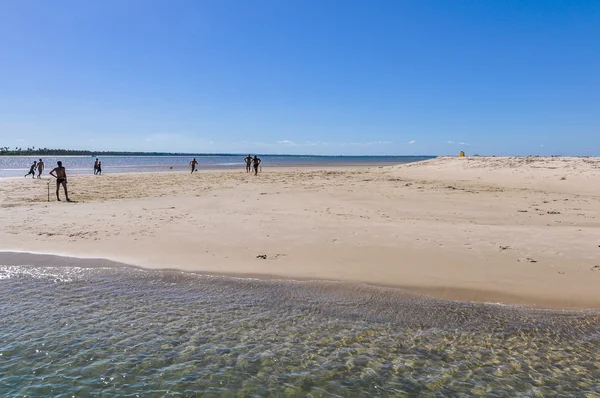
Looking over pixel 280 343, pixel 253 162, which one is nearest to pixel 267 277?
pixel 280 343

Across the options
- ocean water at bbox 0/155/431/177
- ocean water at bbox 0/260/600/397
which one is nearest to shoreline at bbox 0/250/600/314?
ocean water at bbox 0/260/600/397

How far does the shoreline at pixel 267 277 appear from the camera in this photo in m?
6.74

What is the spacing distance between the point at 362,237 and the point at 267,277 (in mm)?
3482

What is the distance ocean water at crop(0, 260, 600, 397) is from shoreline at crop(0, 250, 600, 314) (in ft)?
0.58

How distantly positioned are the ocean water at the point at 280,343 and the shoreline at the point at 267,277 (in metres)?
0.18

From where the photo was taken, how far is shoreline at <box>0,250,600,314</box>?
6.74 metres

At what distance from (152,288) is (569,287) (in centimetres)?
761

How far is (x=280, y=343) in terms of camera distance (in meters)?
5.40

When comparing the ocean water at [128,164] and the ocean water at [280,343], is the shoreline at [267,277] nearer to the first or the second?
the ocean water at [280,343]

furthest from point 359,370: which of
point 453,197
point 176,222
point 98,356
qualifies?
point 453,197

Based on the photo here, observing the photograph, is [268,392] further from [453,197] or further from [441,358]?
[453,197]

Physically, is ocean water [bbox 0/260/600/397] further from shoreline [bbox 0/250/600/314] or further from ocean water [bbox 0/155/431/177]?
ocean water [bbox 0/155/431/177]

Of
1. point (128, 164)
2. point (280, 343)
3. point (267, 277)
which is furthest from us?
point (128, 164)

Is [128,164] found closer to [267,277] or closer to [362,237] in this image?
[362,237]
